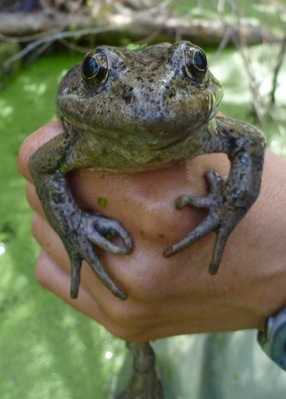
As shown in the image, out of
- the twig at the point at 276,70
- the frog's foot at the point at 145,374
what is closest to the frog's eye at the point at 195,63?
the frog's foot at the point at 145,374

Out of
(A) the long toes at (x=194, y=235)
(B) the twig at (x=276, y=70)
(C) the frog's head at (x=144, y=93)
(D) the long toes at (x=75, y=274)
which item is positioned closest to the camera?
(C) the frog's head at (x=144, y=93)

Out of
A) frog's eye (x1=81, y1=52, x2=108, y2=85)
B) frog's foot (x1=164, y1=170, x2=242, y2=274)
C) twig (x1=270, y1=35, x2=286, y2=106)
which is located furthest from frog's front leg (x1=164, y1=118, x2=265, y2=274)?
twig (x1=270, y1=35, x2=286, y2=106)

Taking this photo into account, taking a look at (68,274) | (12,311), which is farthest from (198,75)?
(12,311)

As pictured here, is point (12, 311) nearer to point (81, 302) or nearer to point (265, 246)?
point (81, 302)

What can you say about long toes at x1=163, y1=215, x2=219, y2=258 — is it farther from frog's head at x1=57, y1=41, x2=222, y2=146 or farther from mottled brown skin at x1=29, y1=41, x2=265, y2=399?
frog's head at x1=57, y1=41, x2=222, y2=146

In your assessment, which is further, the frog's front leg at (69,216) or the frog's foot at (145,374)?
the frog's foot at (145,374)

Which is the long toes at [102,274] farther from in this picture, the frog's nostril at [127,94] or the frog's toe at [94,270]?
the frog's nostril at [127,94]
